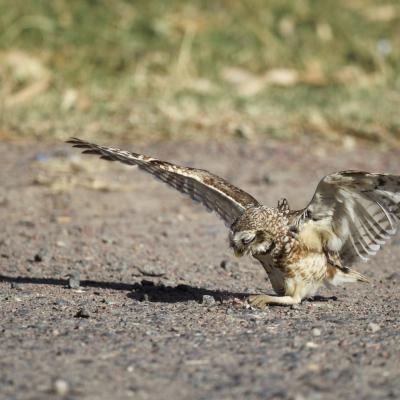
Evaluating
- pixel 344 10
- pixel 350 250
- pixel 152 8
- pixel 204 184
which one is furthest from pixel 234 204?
pixel 344 10

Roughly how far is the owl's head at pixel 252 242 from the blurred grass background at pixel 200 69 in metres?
5.76

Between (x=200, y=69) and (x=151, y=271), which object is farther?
(x=200, y=69)

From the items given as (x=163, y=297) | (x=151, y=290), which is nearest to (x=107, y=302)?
(x=163, y=297)

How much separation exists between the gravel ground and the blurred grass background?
25.1 inches

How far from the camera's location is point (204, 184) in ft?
22.2

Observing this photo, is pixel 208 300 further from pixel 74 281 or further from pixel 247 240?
pixel 74 281

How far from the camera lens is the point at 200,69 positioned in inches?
555

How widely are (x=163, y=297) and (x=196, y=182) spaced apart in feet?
2.63

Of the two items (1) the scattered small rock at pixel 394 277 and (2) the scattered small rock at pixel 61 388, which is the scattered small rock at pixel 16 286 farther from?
(1) the scattered small rock at pixel 394 277

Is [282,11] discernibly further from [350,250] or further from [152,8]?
[350,250]

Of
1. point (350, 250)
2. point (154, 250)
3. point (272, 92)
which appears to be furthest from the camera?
point (272, 92)

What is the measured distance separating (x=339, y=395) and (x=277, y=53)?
10.7 metres

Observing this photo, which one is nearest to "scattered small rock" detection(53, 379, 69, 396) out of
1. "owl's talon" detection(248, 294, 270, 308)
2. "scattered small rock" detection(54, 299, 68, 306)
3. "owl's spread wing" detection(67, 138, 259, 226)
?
"scattered small rock" detection(54, 299, 68, 306)

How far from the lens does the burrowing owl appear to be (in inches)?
240
